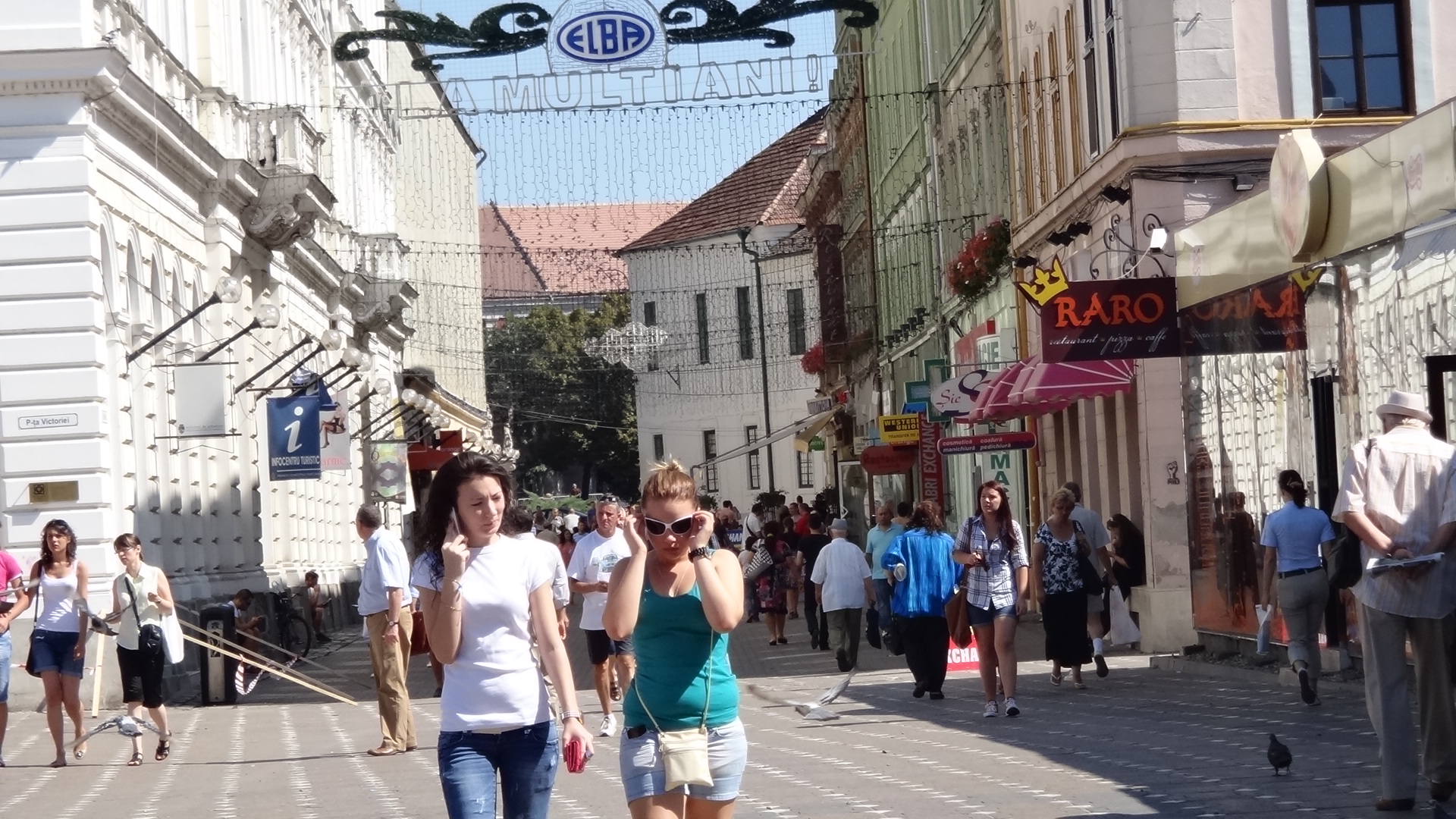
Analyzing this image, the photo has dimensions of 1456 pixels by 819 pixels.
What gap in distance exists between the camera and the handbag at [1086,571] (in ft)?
65.1

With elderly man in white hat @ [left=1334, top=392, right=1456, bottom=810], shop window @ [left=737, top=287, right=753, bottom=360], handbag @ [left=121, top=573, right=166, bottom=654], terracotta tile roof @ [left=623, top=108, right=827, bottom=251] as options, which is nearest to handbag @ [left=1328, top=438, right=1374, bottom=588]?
elderly man in white hat @ [left=1334, top=392, right=1456, bottom=810]

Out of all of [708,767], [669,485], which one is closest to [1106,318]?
[669,485]

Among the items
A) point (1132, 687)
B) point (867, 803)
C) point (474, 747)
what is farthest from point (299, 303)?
point (474, 747)

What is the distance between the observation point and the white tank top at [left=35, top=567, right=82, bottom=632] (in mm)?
17219

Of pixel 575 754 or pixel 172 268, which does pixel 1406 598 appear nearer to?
pixel 575 754

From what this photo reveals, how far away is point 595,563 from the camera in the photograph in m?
18.4

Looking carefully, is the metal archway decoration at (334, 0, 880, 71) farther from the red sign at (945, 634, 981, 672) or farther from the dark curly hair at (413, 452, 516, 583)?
the dark curly hair at (413, 452, 516, 583)

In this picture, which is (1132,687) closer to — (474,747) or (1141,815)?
(1141,815)

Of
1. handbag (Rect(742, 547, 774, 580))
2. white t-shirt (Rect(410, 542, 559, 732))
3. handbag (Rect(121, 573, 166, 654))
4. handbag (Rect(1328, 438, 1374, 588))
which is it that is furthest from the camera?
handbag (Rect(742, 547, 774, 580))

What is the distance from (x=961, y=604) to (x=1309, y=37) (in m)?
7.87

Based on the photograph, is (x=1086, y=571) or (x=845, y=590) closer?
(x=1086, y=571)

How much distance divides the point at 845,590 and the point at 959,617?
10.4 feet

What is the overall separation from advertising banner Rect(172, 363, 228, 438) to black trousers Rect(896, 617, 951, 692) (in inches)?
362

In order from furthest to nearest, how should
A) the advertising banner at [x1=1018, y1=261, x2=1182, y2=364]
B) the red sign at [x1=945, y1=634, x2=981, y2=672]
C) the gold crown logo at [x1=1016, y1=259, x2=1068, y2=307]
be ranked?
the gold crown logo at [x1=1016, y1=259, x2=1068, y2=307] → the advertising banner at [x1=1018, y1=261, x2=1182, y2=364] → the red sign at [x1=945, y1=634, x2=981, y2=672]
